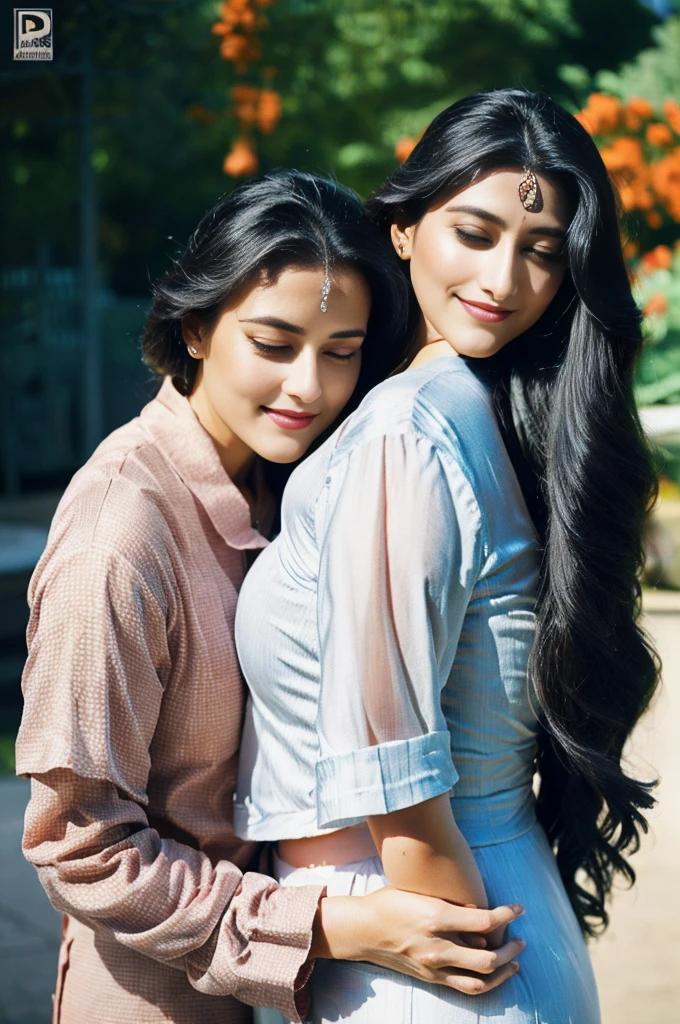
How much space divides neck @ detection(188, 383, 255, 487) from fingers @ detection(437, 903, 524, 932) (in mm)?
733

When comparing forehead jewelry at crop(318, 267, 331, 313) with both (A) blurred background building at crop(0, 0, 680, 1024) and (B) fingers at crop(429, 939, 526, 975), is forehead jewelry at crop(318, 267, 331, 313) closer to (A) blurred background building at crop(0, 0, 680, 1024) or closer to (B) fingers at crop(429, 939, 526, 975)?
(B) fingers at crop(429, 939, 526, 975)

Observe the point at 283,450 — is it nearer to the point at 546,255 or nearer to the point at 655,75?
the point at 546,255

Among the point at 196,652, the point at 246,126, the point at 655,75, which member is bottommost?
the point at 196,652

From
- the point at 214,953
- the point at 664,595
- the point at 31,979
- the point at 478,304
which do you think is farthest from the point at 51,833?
the point at 664,595

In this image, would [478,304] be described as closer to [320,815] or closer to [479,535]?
[479,535]

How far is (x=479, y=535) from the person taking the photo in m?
1.35

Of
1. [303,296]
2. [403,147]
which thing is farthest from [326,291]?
[403,147]

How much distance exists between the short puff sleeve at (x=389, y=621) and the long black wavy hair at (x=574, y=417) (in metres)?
0.19

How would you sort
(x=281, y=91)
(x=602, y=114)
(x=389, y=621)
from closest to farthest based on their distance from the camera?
(x=389, y=621) < (x=281, y=91) < (x=602, y=114)

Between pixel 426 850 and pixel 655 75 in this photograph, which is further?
pixel 655 75

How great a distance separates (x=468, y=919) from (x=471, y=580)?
381mm

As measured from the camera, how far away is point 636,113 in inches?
235

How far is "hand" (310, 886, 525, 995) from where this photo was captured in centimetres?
135

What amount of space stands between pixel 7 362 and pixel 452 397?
588cm
